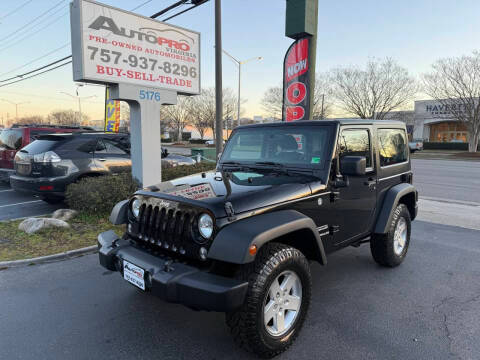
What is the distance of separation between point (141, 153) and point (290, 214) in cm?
513

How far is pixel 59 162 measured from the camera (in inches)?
266

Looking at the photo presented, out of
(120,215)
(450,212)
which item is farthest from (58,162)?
(450,212)

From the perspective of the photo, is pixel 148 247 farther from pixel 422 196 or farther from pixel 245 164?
pixel 422 196

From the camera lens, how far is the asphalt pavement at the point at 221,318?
8.77ft

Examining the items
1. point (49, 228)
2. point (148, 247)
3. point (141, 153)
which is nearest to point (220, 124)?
point (141, 153)

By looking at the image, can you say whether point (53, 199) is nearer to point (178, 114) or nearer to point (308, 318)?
point (308, 318)

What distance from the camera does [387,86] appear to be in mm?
33719

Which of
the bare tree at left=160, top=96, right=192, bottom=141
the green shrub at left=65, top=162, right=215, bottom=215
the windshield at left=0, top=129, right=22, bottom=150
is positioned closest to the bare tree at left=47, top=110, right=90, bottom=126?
the bare tree at left=160, top=96, right=192, bottom=141

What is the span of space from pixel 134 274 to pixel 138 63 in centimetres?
553

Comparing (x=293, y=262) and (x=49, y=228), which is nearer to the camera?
(x=293, y=262)

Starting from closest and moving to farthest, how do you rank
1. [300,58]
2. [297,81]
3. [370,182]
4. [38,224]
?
[370,182]
[38,224]
[300,58]
[297,81]

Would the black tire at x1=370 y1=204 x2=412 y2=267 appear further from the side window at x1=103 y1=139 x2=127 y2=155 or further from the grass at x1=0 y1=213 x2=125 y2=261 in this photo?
the side window at x1=103 y1=139 x2=127 y2=155

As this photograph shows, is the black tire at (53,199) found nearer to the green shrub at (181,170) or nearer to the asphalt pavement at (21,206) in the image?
the asphalt pavement at (21,206)

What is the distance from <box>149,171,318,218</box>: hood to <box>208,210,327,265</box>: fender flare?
12cm
